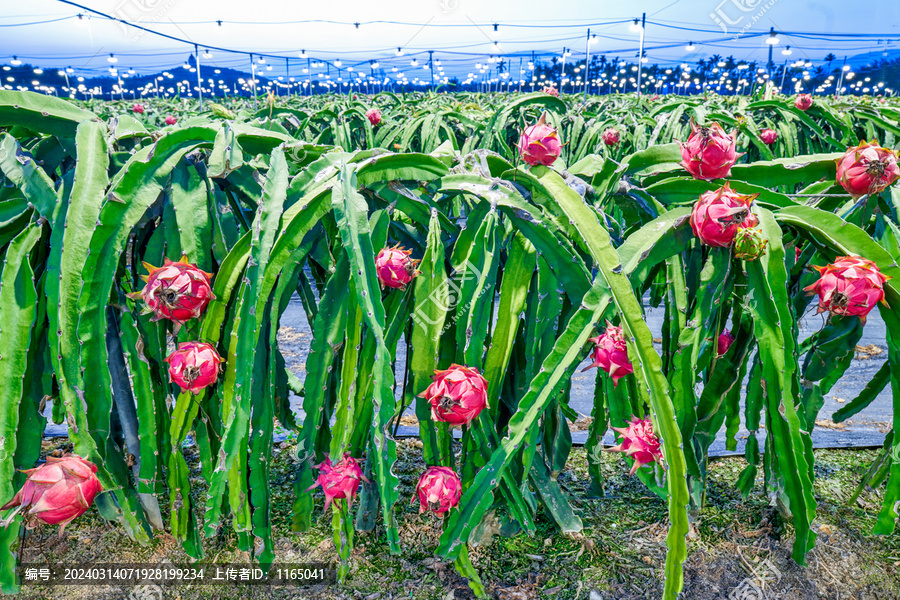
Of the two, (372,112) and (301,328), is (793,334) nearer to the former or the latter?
(301,328)

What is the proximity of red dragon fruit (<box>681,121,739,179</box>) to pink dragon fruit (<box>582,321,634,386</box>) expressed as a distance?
355 mm

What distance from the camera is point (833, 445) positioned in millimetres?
1770

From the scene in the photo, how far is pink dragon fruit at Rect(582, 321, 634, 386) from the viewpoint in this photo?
35.0 inches

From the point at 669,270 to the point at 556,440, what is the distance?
1.53ft

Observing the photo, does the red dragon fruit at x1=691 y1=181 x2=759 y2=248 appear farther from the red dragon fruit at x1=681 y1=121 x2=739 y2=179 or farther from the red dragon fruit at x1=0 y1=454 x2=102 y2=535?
the red dragon fruit at x1=0 y1=454 x2=102 y2=535

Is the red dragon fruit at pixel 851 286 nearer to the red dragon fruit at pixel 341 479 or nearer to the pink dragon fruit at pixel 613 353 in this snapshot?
the pink dragon fruit at pixel 613 353

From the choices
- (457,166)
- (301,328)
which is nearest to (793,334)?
(457,166)

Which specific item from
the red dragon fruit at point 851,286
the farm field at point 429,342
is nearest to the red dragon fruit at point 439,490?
the farm field at point 429,342

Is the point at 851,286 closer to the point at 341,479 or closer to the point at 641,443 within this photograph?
the point at 641,443

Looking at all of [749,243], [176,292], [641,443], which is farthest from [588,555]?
[176,292]

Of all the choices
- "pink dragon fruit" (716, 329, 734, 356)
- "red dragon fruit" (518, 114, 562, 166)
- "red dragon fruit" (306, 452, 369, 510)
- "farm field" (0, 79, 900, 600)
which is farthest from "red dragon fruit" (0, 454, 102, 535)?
"pink dragon fruit" (716, 329, 734, 356)

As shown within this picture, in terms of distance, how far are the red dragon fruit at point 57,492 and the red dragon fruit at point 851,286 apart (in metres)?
1.20

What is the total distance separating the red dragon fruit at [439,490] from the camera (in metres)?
0.94
